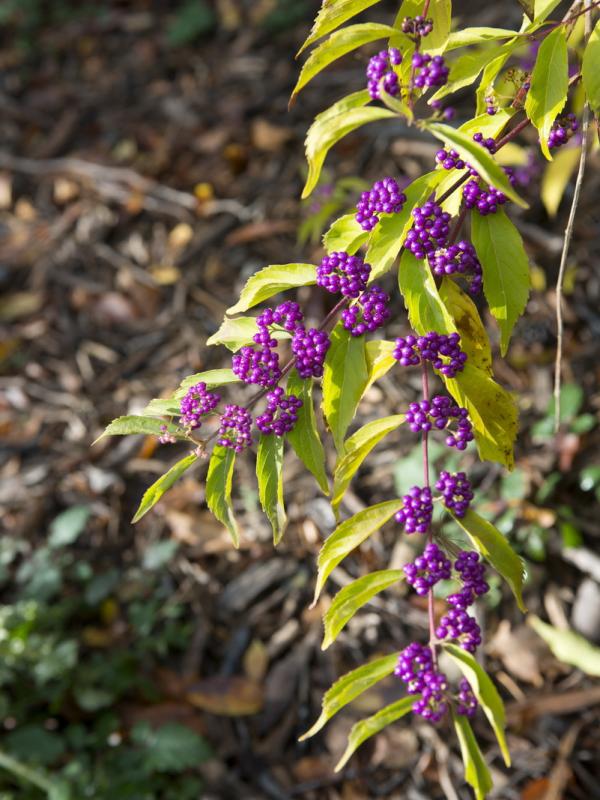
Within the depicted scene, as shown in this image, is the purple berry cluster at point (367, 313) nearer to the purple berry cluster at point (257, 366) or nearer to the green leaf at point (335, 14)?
the purple berry cluster at point (257, 366)

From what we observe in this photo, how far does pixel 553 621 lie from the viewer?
8.87 feet

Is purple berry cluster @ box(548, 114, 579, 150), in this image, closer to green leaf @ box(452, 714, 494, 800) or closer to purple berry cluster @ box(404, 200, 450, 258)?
purple berry cluster @ box(404, 200, 450, 258)

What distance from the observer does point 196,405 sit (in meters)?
1.40

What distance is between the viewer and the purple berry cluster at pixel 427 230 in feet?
4.26

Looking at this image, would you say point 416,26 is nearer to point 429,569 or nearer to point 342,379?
point 342,379

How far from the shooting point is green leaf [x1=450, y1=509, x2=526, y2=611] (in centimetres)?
134

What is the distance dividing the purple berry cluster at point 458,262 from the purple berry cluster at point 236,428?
421 millimetres

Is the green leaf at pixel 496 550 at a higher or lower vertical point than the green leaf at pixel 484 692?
higher

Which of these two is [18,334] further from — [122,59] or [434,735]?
[434,735]

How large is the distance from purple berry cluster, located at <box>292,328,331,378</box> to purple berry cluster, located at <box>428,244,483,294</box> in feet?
0.74

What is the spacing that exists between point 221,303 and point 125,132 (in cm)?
182

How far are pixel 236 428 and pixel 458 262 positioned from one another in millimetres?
484

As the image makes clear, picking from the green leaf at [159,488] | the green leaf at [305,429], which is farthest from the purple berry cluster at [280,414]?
the green leaf at [159,488]

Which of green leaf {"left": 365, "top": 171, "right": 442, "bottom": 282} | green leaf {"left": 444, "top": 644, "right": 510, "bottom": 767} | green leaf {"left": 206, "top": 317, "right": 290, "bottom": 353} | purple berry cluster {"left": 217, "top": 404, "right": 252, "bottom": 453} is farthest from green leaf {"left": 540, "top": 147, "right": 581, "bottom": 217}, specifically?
green leaf {"left": 444, "top": 644, "right": 510, "bottom": 767}
